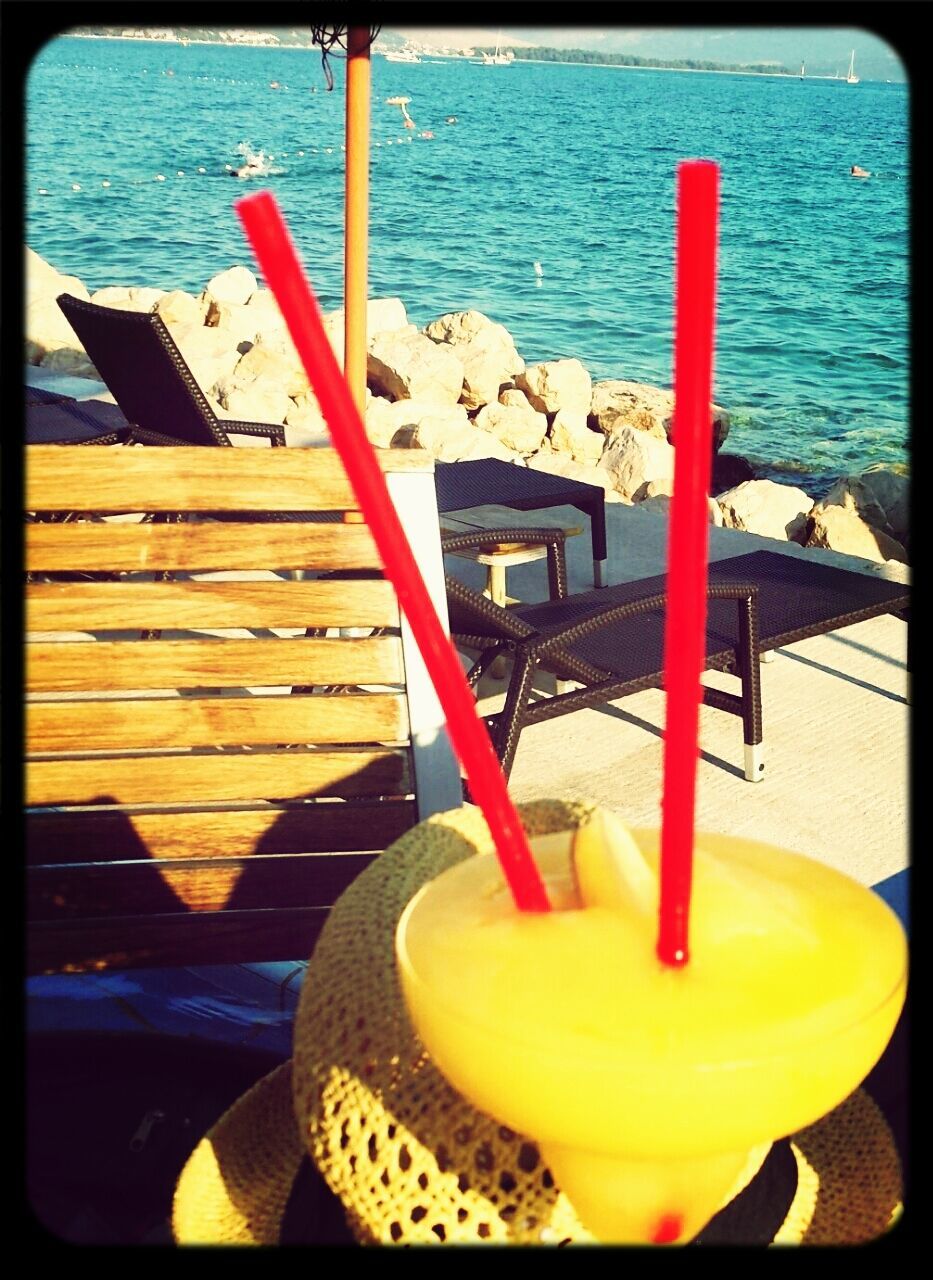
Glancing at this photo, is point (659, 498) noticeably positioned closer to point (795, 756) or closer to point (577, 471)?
point (577, 471)

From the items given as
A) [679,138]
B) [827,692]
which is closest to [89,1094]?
[827,692]

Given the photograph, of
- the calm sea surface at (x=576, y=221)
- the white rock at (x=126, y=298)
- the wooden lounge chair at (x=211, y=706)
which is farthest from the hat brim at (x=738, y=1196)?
the white rock at (x=126, y=298)

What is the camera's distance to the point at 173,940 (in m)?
1.49

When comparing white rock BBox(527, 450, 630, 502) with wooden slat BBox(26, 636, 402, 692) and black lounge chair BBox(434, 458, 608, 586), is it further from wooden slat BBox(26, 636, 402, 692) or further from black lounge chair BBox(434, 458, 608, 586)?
wooden slat BBox(26, 636, 402, 692)

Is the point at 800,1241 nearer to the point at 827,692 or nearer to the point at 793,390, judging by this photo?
the point at 827,692

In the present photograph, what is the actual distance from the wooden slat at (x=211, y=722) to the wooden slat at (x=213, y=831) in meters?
0.11

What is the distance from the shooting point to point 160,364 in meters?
4.03

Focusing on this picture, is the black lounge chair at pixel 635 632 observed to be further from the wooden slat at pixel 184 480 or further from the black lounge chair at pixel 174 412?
the wooden slat at pixel 184 480

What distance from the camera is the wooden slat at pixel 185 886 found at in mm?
1590

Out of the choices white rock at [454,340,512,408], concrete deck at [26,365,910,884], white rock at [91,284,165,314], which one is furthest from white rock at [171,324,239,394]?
concrete deck at [26,365,910,884]

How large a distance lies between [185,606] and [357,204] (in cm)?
132

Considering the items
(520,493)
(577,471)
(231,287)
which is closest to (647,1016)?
(520,493)

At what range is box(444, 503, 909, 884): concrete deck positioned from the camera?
9.87 feet

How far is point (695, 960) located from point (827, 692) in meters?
3.50
